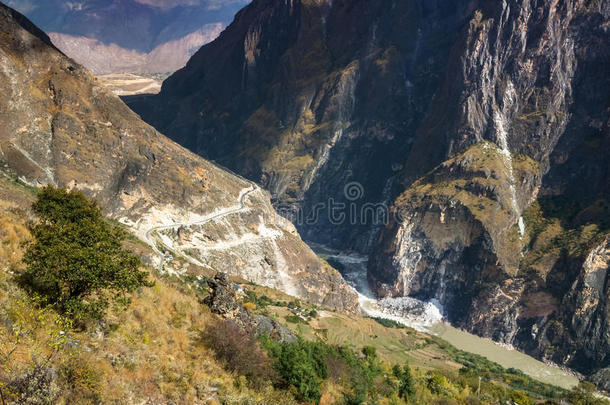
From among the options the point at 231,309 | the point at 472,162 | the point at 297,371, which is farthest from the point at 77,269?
the point at 472,162

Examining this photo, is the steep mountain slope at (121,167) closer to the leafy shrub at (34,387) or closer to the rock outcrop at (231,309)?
the rock outcrop at (231,309)

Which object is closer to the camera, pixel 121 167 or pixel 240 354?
pixel 240 354

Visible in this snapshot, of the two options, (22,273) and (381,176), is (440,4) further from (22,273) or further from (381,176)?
(22,273)

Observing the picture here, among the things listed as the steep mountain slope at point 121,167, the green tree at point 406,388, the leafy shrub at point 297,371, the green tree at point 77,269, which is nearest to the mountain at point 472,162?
the steep mountain slope at point 121,167

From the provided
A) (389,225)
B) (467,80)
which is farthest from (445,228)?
(467,80)

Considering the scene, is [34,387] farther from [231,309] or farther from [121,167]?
[121,167]

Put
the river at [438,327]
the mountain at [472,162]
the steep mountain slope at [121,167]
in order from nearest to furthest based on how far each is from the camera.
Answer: the steep mountain slope at [121,167] → the river at [438,327] → the mountain at [472,162]

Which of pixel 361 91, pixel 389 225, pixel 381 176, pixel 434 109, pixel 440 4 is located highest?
pixel 440 4
